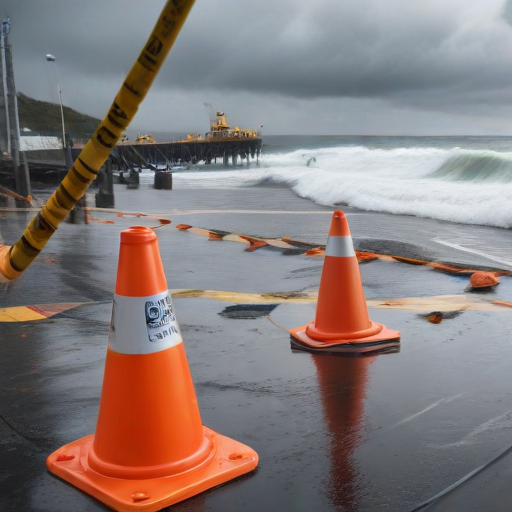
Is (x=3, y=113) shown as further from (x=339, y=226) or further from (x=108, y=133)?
(x=108, y=133)

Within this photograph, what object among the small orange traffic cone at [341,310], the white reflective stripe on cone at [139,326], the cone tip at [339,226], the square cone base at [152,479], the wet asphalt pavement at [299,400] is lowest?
the wet asphalt pavement at [299,400]

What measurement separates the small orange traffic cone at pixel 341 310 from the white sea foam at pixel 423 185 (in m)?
10.5

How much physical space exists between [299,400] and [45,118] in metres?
18.9

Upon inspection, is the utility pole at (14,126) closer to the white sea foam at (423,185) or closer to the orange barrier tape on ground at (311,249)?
the orange barrier tape on ground at (311,249)

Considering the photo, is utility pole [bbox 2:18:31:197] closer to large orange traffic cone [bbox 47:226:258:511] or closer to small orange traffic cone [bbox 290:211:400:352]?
small orange traffic cone [bbox 290:211:400:352]

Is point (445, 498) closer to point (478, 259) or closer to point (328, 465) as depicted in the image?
point (328, 465)

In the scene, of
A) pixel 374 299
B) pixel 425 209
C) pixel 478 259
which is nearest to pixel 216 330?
pixel 374 299

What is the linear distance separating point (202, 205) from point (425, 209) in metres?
5.89

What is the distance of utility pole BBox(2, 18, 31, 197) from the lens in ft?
56.2

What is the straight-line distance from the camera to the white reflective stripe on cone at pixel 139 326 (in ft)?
7.70

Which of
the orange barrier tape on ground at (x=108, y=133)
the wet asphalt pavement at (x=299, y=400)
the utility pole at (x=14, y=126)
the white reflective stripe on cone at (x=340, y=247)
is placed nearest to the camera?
the orange barrier tape on ground at (x=108, y=133)

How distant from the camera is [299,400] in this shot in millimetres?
3029

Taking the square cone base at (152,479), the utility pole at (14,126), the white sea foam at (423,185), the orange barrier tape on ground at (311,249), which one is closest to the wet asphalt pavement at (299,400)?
the square cone base at (152,479)

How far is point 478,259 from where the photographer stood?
332 inches
